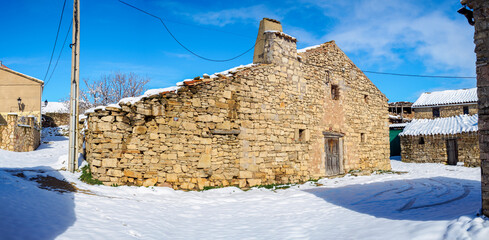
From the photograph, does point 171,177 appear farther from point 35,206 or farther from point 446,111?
point 446,111

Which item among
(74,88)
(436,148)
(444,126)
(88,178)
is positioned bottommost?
(88,178)

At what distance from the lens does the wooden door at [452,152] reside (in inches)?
782

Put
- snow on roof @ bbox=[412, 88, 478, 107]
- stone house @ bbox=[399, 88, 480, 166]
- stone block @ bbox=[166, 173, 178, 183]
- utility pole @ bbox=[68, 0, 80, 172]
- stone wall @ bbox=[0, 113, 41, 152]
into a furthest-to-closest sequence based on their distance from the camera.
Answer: snow on roof @ bbox=[412, 88, 478, 107]
stone house @ bbox=[399, 88, 480, 166]
stone wall @ bbox=[0, 113, 41, 152]
utility pole @ bbox=[68, 0, 80, 172]
stone block @ bbox=[166, 173, 178, 183]

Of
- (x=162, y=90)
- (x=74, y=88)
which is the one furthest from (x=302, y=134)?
(x=74, y=88)

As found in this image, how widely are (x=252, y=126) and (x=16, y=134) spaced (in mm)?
11055

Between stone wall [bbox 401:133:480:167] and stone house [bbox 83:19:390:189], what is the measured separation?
8.33m

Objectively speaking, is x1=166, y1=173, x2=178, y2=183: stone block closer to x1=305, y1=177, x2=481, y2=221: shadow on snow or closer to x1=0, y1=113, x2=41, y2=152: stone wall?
x1=305, y1=177, x2=481, y2=221: shadow on snow

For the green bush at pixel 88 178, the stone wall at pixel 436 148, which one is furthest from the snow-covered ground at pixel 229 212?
the stone wall at pixel 436 148

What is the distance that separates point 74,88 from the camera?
368 inches

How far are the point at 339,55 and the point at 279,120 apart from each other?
4.93m

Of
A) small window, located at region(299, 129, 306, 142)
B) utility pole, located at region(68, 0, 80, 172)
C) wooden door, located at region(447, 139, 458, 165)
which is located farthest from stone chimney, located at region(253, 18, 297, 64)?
wooden door, located at region(447, 139, 458, 165)

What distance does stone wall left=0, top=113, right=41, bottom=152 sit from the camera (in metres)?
13.7

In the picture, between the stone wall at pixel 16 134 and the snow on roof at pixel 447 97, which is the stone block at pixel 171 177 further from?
the snow on roof at pixel 447 97

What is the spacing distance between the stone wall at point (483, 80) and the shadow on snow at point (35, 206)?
5.76 metres
